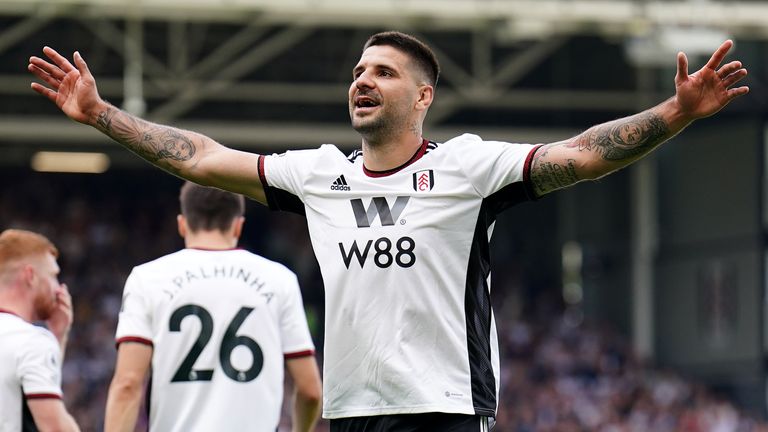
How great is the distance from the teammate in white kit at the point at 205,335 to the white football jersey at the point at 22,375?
1.16 feet

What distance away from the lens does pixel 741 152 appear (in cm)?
2738

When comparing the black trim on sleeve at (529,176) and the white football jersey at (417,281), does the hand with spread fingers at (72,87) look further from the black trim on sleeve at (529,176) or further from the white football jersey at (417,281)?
the black trim on sleeve at (529,176)

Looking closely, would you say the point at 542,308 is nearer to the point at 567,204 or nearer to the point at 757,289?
the point at 567,204

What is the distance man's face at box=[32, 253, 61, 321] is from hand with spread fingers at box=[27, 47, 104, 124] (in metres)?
1.30

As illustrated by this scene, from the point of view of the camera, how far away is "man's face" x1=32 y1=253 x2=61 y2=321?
21.2 ft

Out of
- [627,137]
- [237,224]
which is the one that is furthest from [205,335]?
[627,137]

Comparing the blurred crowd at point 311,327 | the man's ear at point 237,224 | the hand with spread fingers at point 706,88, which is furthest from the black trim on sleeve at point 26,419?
the blurred crowd at point 311,327

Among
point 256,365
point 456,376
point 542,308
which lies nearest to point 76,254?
point 542,308

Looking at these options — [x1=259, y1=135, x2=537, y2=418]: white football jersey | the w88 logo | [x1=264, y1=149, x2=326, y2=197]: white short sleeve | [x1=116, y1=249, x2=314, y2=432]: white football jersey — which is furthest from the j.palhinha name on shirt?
the w88 logo

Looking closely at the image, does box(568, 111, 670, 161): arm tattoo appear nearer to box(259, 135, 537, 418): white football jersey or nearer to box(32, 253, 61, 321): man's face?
box(259, 135, 537, 418): white football jersey

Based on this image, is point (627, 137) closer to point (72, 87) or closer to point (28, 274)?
point (72, 87)

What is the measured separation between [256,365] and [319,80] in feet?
63.4

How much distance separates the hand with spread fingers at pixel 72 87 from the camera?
5.35 m

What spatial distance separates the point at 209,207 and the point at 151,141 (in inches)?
48.2
